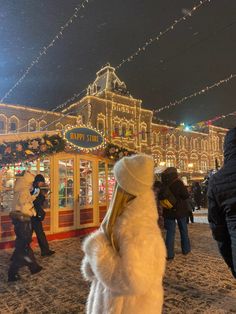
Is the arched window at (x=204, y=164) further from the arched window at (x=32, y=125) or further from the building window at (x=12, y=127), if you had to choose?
the building window at (x=12, y=127)

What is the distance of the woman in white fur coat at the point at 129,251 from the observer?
167 cm

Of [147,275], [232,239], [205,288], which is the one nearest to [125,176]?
[147,275]

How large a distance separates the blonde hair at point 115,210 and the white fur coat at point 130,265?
0.03 meters

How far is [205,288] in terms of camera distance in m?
3.98

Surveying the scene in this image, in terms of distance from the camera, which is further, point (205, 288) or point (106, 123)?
point (106, 123)

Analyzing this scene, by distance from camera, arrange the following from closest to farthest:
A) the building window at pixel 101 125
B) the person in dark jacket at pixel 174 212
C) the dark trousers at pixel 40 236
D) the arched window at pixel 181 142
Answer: the person in dark jacket at pixel 174 212
the dark trousers at pixel 40 236
the building window at pixel 101 125
the arched window at pixel 181 142

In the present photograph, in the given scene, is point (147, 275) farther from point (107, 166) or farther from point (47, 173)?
point (107, 166)

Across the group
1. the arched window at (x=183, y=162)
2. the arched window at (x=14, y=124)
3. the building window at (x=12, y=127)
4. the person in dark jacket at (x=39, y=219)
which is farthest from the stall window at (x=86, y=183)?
the arched window at (x=183, y=162)

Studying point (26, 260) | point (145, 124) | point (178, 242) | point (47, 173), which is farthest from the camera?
point (145, 124)

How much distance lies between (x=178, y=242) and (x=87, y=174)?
3.36 m

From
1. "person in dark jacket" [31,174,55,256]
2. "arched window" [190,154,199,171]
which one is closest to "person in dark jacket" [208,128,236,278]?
"person in dark jacket" [31,174,55,256]

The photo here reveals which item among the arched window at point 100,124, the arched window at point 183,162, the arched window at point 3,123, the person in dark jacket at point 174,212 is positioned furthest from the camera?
the arched window at point 183,162

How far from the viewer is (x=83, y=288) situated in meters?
4.14

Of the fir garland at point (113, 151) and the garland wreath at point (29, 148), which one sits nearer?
the garland wreath at point (29, 148)
